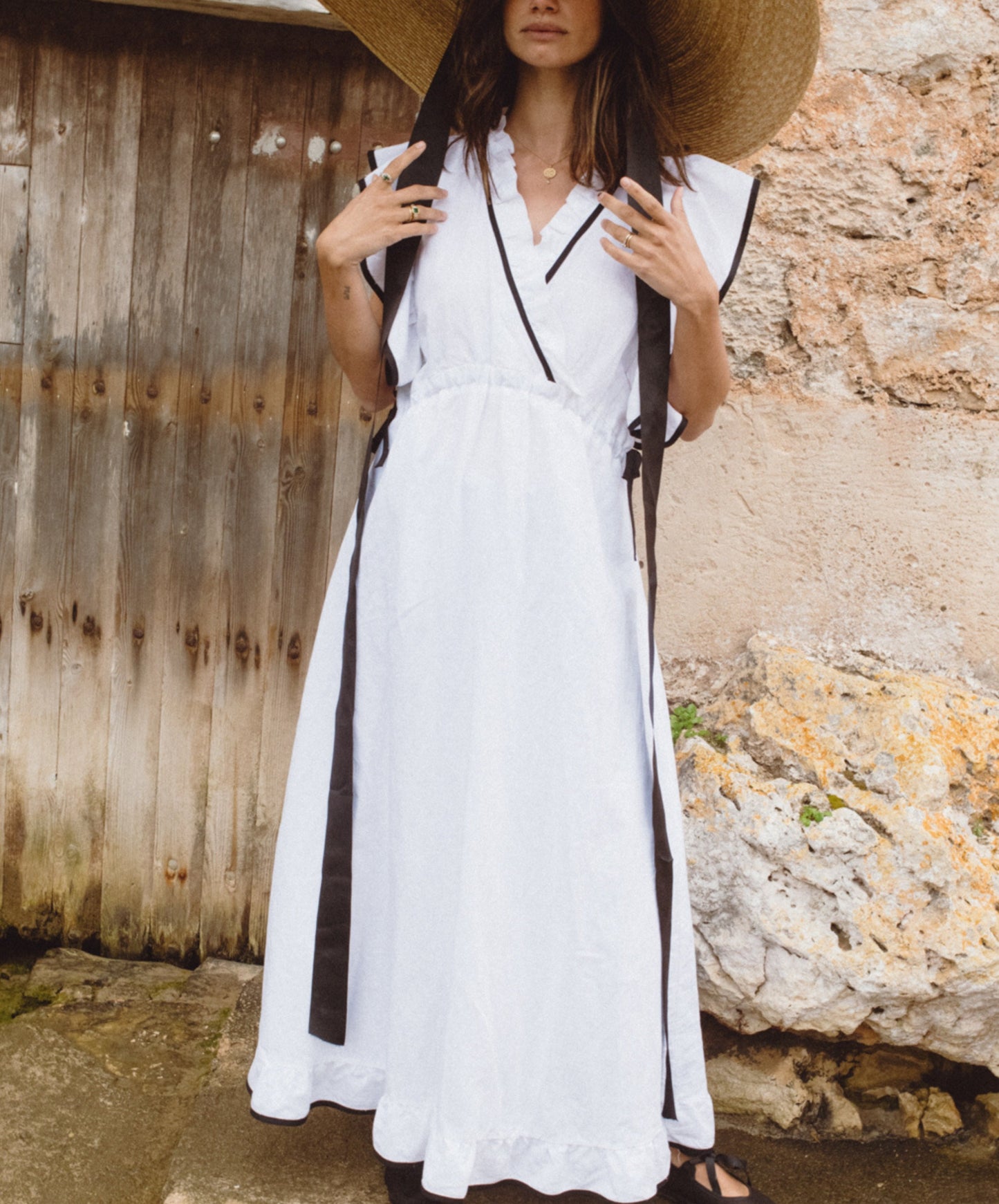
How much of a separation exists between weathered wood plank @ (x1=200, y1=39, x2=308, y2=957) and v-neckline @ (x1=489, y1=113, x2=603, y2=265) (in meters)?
0.86

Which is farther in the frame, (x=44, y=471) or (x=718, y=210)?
(x=44, y=471)

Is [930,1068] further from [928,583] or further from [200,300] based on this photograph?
[200,300]

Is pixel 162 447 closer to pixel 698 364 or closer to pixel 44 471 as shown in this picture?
pixel 44 471

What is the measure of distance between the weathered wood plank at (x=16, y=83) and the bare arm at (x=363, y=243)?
3.73 feet

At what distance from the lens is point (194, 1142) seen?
180cm

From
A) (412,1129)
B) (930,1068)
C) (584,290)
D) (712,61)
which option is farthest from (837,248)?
(412,1129)

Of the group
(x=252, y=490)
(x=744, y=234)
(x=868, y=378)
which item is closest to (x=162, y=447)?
(x=252, y=490)

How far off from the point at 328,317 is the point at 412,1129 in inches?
48.2

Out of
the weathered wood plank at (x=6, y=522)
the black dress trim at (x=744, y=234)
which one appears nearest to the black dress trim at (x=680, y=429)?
the black dress trim at (x=744, y=234)

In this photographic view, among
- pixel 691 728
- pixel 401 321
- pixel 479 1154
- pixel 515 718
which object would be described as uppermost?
pixel 401 321

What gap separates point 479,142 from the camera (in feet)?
5.28

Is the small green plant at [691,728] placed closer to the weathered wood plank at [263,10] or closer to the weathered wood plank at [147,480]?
the weathered wood plank at [147,480]

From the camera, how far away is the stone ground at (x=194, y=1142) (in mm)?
1751

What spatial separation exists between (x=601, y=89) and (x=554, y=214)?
20 centimetres
